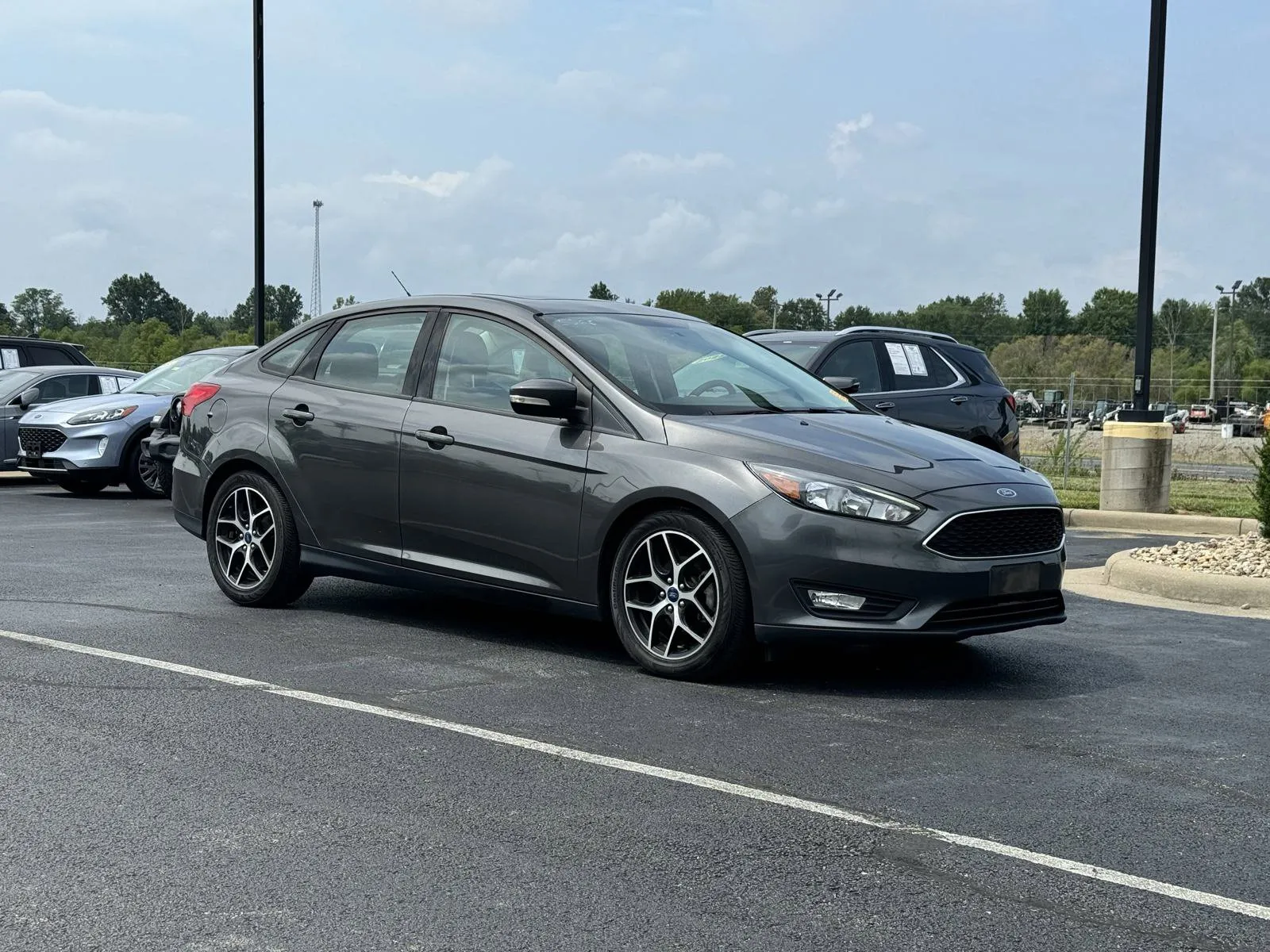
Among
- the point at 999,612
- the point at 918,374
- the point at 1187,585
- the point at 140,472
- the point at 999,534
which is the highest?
the point at 918,374

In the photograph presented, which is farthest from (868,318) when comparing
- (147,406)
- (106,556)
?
(106,556)

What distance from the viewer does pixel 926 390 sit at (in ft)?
43.4

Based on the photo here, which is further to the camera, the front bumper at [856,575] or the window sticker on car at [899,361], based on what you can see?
the window sticker on car at [899,361]

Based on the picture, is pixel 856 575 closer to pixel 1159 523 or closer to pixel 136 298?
pixel 1159 523

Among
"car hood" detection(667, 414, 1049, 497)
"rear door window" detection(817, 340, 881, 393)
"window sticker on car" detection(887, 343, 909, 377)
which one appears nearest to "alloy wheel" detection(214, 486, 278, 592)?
"car hood" detection(667, 414, 1049, 497)

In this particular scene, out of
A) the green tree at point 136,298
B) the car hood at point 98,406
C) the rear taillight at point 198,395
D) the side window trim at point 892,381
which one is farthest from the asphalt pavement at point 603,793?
the green tree at point 136,298

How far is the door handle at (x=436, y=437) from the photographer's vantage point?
285 inches

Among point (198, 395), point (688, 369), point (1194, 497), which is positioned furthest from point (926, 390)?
point (198, 395)

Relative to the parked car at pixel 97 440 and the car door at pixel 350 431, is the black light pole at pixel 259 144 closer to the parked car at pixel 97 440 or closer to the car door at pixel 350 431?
the parked car at pixel 97 440

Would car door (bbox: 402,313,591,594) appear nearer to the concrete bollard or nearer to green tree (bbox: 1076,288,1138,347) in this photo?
the concrete bollard

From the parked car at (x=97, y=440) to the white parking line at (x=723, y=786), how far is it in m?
10.0

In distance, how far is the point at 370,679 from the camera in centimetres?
645

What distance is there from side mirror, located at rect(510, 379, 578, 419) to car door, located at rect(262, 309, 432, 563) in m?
0.93

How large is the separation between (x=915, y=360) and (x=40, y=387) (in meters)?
11.2
